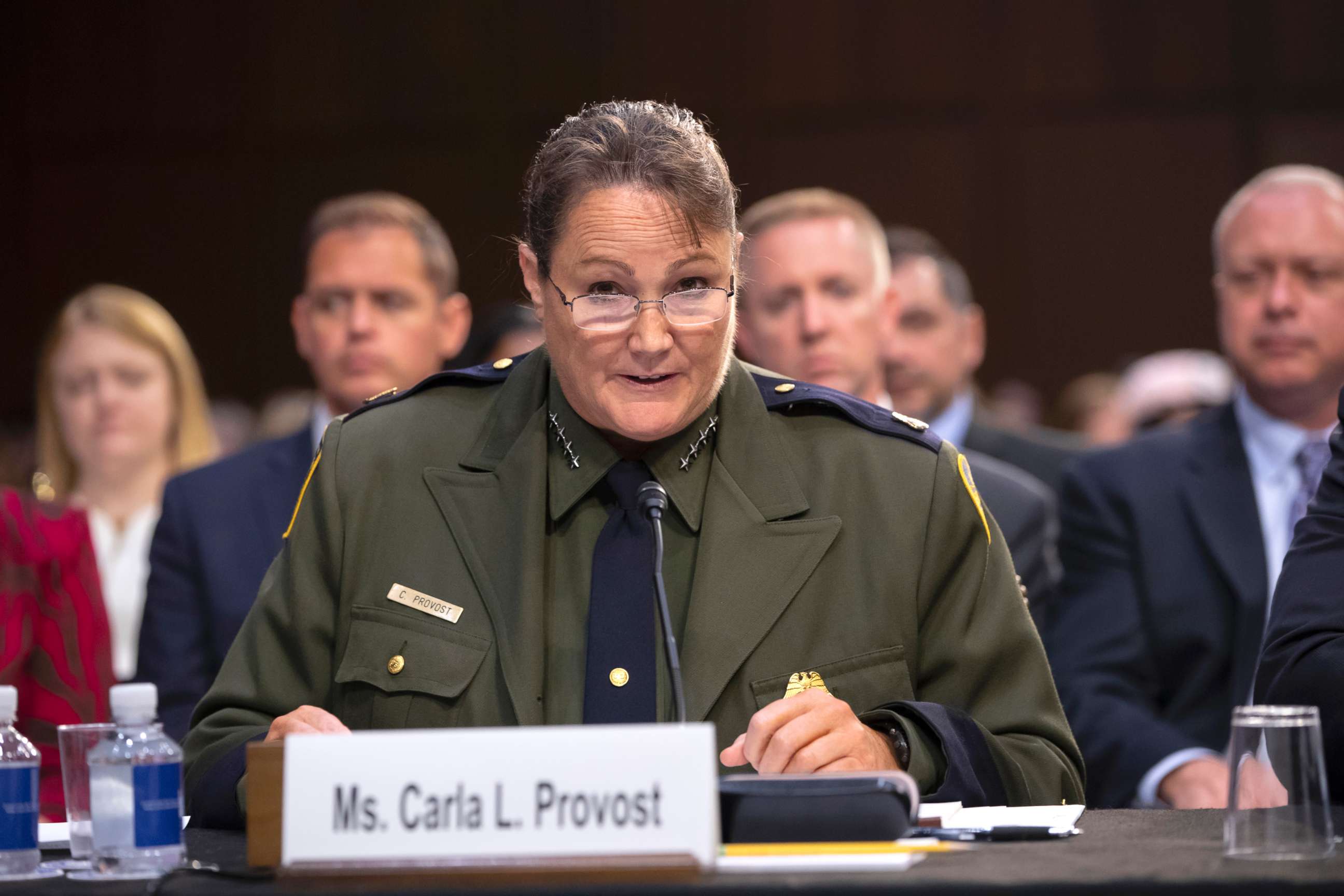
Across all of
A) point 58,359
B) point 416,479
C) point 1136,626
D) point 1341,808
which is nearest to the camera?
point 1341,808

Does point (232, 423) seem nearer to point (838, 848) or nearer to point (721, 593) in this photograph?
point (721, 593)

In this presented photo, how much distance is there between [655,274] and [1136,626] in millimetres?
1954

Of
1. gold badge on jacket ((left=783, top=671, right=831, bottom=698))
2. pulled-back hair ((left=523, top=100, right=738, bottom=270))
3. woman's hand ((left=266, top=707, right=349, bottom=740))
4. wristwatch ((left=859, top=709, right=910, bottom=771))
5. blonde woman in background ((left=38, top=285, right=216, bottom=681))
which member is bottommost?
wristwatch ((left=859, top=709, right=910, bottom=771))

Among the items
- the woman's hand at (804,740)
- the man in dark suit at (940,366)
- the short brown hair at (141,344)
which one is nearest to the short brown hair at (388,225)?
the short brown hair at (141,344)

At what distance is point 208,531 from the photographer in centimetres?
371

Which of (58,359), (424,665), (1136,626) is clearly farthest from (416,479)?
(58,359)

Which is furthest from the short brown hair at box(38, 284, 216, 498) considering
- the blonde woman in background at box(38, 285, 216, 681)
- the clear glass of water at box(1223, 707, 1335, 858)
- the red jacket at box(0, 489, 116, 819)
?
the clear glass of water at box(1223, 707, 1335, 858)

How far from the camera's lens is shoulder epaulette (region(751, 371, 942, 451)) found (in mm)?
2375

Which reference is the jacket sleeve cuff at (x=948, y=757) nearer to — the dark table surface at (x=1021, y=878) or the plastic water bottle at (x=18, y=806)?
the dark table surface at (x=1021, y=878)

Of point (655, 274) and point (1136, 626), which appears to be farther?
point (1136, 626)

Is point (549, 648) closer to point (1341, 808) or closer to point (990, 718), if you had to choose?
point (990, 718)

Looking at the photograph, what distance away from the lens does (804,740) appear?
1807 millimetres

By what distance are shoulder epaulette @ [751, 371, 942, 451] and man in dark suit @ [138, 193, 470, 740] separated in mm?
1565

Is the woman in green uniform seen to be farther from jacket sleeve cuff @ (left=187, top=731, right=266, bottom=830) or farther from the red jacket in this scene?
the red jacket
